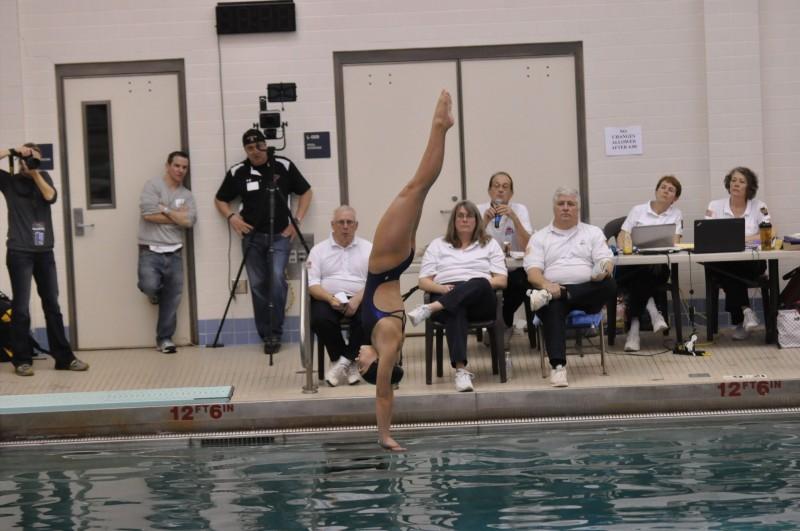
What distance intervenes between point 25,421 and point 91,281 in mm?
2773

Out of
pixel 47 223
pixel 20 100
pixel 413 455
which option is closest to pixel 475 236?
pixel 413 455

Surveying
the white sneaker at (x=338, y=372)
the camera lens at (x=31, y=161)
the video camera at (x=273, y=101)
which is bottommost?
the white sneaker at (x=338, y=372)

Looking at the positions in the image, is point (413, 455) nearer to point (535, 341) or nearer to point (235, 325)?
point (535, 341)

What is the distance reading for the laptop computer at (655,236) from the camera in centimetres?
951

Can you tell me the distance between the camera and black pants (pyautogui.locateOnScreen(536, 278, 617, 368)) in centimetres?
863

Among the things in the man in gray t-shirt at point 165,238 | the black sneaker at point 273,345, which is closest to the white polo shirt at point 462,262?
the black sneaker at point 273,345

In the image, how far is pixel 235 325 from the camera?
10.9 meters

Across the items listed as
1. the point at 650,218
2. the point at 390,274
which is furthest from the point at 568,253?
the point at 390,274

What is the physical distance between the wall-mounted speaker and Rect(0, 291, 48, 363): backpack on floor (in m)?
2.68

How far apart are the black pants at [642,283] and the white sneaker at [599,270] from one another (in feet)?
2.92

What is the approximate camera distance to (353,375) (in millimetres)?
8953

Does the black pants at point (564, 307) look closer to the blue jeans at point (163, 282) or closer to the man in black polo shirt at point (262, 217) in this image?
the man in black polo shirt at point (262, 217)

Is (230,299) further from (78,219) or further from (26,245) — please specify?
(26,245)

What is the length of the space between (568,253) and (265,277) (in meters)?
2.71
